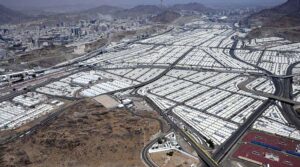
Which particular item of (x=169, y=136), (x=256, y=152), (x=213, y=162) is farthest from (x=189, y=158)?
(x=256, y=152)

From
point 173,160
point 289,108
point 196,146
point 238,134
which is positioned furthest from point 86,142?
point 289,108

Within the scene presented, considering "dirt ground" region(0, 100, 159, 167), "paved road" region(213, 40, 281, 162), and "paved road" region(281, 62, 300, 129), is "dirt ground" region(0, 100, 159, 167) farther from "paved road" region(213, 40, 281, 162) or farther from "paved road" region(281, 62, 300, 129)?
"paved road" region(281, 62, 300, 129)

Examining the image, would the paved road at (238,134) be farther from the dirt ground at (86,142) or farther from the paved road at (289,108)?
the dirt ground at (86,142)

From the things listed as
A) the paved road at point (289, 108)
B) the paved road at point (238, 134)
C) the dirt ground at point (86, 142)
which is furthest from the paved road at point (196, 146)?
the paved road at point (289, 108)

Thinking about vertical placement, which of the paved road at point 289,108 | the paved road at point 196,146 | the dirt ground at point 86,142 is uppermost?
the paved road at point 289,108

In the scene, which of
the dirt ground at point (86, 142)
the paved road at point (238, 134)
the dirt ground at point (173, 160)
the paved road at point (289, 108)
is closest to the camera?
the dirt ground at point (173, 160)

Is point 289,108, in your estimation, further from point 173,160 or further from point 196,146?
point 173,160
